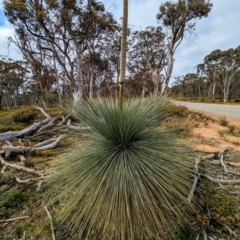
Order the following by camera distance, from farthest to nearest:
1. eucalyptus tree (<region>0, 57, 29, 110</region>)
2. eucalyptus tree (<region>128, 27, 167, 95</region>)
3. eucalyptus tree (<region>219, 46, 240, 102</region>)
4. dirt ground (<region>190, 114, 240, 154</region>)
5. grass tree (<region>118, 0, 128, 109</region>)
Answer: eucalyptus tree (<region>219, 46, 240, 102</region>), eucalyptus tree (<region>0, 57, 29, 110</region>), eucalyptus tree (<region>128, 27, 167, 95</region>), dirt ground (<region>190, 114, 240, 154</region>), grass tree (<region>118, 0, 128, 109</region>)

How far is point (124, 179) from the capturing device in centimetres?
155

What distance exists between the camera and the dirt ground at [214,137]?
4535mm

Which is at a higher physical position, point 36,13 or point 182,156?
point 36,13

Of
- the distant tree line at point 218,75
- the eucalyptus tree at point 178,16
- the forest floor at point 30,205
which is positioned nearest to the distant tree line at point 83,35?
the eucalyptus tree at point 178,16

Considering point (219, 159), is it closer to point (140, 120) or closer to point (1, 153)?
point (140, 120)

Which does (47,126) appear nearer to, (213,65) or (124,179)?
(124,179)

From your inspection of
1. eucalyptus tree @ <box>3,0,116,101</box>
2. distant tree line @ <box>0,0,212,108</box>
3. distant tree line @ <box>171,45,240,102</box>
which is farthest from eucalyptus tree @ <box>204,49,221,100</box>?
eucalyptus tree @ <box>3,0,116,101</box>

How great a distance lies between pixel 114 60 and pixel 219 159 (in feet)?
51.5

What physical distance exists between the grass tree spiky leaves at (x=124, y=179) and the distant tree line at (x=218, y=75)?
19.3 metres

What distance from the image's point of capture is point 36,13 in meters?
9.17

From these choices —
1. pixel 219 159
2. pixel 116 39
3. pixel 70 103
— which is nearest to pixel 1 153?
pixel 70 103

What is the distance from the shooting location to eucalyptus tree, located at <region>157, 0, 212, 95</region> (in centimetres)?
1055

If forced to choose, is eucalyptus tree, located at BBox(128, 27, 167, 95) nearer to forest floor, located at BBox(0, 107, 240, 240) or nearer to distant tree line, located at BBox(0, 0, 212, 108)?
distant tree line, located at BBox(0, 0, 212, 108)

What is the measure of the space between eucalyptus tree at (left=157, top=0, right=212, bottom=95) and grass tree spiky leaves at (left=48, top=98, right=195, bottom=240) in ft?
29.9
